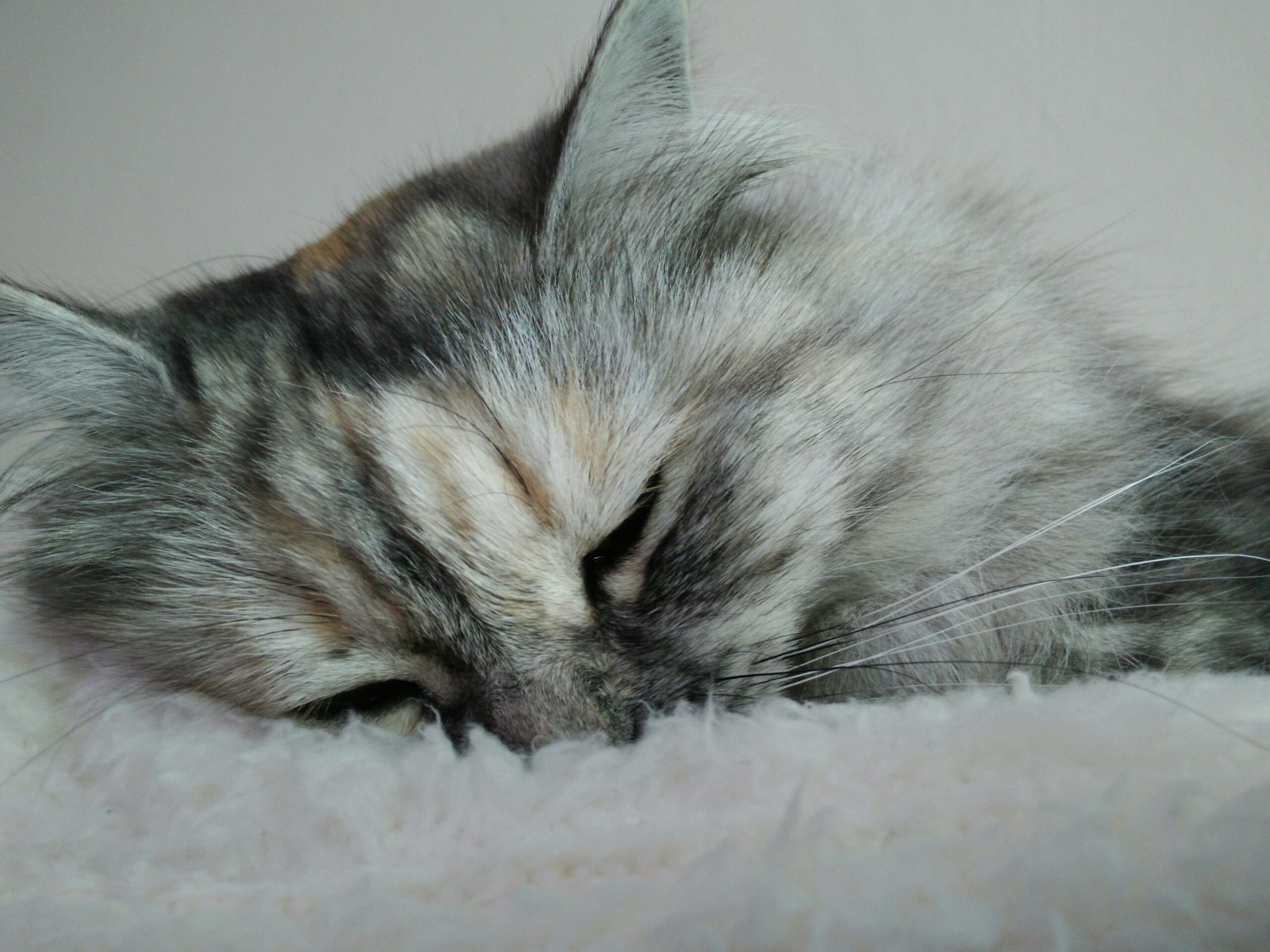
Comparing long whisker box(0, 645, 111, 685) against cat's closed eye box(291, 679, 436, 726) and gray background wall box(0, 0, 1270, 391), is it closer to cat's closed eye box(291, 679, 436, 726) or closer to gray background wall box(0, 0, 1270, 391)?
cat's closed eye box(291, 679, 436, 726)

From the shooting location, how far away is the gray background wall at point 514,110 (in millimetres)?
1595

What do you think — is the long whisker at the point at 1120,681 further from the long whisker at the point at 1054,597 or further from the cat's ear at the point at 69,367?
the cat's ear at the point at 69,367

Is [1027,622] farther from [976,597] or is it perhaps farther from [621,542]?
[621,542]

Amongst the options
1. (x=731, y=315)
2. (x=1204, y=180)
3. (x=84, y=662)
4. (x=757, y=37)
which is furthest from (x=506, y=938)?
(x=1204, y=180)

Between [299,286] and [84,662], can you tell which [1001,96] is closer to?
[299,286]

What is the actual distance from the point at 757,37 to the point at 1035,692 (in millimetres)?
1351

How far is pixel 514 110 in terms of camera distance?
5.92 ft

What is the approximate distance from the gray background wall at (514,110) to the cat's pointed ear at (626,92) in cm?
59

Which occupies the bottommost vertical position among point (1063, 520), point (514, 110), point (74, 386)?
point (1063, 520)

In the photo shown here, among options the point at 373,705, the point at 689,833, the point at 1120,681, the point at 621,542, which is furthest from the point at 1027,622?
the point at 373,705

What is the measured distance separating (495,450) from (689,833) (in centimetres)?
37

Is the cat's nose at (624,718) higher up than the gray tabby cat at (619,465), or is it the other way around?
the gray tabby cat at (619,465)

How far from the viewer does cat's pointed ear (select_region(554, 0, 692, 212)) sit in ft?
2.65

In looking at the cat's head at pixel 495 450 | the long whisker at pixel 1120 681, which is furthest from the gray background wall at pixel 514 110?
Answer: the long whisker at pixel 1120 681
